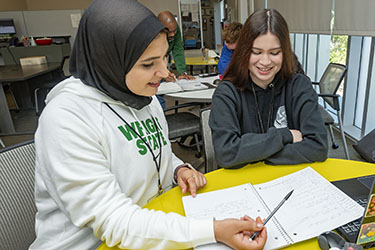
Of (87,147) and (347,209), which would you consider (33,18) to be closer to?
(87,147)

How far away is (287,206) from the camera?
82 centimetres

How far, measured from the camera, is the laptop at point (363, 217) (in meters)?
0.60

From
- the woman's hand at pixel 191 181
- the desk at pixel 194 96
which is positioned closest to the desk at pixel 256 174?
the woman's hand at pixel 191 181

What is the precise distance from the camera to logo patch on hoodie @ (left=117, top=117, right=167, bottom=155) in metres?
0.88

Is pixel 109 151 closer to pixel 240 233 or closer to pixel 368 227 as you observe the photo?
pixel 240 233

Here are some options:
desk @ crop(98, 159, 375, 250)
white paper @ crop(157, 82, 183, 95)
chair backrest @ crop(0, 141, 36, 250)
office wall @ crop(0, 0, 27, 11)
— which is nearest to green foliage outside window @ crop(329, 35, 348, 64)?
white paper @ crop(157, 82, 183, 95)

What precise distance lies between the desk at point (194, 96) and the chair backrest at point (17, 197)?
1444 mm

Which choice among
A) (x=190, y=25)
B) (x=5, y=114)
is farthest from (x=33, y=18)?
(x=190, y=25)

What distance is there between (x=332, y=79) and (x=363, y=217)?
2277 millimetres

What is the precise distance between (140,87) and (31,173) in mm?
543

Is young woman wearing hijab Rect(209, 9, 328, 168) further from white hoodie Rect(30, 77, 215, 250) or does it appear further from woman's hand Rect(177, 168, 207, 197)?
white hoodie Rect(30, 77, 215, 250)

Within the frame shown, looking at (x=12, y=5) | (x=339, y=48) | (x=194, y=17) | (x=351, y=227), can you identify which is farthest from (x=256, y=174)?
(x=12, y=5)

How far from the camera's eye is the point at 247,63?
52.2 inches

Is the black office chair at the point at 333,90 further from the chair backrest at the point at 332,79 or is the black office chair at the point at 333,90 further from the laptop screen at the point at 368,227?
the laptop screen at the point at 368,227
